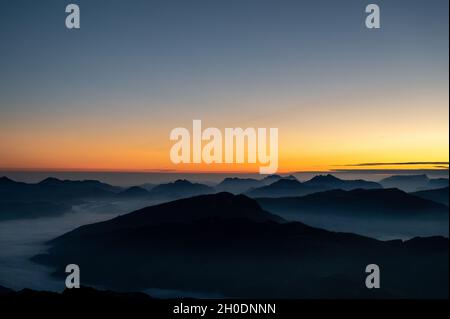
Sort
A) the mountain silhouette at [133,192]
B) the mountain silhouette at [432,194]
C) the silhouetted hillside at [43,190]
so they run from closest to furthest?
the mountain silhouette at [133,192]
the mountain silhouette at [432,194]
the silhouetted hillside at [43,190]

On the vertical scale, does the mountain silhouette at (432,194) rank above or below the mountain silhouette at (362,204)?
above

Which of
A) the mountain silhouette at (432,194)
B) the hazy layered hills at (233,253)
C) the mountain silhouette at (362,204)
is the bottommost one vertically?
the hazy layered hills at (233,253)

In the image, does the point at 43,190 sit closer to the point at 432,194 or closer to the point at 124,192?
the point at 124,192

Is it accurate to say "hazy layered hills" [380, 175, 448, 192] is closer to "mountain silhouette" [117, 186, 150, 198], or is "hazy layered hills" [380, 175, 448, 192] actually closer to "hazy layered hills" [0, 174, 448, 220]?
"hazy layered hills" [0, 174, 448, 220]

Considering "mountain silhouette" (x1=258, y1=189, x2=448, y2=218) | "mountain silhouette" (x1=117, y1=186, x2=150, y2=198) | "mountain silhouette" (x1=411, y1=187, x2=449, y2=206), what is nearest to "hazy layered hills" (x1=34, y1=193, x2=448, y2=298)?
"mountain silhouette" (x1=117, y1=186, x2=150, y2=198)

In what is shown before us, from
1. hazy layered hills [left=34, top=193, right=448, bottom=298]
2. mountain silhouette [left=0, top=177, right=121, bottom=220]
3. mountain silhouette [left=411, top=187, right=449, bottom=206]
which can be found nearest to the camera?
hazy layered hills [left=34, top=193, right=448, bottom=298]

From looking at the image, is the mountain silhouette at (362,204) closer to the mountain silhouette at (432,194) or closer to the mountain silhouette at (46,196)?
the mountain silhouette at (432,194)

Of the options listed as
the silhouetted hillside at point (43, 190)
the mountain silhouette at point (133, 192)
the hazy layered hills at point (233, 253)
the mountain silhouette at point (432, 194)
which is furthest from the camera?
the silhouetted hillside at point (43, 190)

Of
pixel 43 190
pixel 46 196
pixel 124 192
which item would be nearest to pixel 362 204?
pixel 124 192

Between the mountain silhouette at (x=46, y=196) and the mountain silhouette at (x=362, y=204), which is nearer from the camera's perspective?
the mountain silhouette at (x=362, y=204)

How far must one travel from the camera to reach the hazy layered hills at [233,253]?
47844mm

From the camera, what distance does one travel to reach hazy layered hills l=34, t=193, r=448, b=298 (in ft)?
157

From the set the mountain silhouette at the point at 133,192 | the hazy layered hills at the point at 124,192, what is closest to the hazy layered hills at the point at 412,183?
the hazy layered hills at the point at 124,192

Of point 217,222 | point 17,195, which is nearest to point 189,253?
Result: point 217,222
